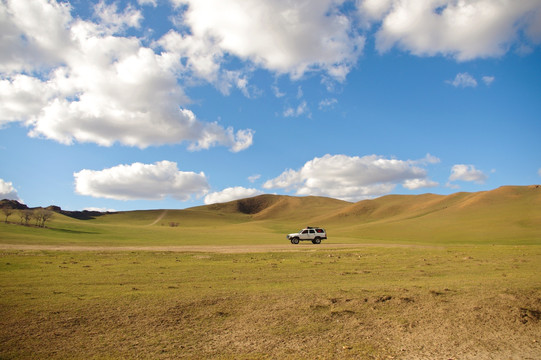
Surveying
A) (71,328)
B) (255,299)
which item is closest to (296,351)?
(255,299)

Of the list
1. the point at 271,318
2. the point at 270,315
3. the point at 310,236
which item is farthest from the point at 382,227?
the point at 271,318

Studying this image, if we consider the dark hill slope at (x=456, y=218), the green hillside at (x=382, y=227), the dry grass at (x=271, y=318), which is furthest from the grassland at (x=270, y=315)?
the dark hill slope at (x=456, y=218)

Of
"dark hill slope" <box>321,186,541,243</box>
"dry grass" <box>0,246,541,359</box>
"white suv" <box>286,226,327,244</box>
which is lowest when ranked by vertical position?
"dry grass" <box>0,246,541,359</box>

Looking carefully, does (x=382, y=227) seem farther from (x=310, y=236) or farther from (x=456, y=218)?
(x=310, y=236)

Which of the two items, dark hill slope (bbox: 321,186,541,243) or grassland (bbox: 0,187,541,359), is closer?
grassland (bbox: 0,187,541,359)

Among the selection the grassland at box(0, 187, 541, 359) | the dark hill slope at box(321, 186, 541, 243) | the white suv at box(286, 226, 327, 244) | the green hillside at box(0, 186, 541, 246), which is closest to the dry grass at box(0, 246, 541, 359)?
the grassland at box(0, 187, 541, 359)

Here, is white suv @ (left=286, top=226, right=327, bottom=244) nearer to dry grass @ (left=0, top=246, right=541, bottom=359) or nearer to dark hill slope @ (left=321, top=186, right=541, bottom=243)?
dark hill slope @ (left=321, top=186, right=541, bottom=243)

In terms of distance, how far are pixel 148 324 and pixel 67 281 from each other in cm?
722

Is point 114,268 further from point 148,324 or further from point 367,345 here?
point 367,345

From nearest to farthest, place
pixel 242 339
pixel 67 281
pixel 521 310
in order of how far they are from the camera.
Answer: pixel 242 339, pixel 521 310, pixel 67 281

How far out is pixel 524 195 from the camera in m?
119

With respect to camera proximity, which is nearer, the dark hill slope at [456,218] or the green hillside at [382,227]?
the green hillside at [382,227]

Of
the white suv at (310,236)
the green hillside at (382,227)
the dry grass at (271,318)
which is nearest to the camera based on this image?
the dry grass at (271,318)

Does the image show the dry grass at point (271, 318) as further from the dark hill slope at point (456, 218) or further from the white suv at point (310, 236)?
the dark hill slope at point (456, 218)
